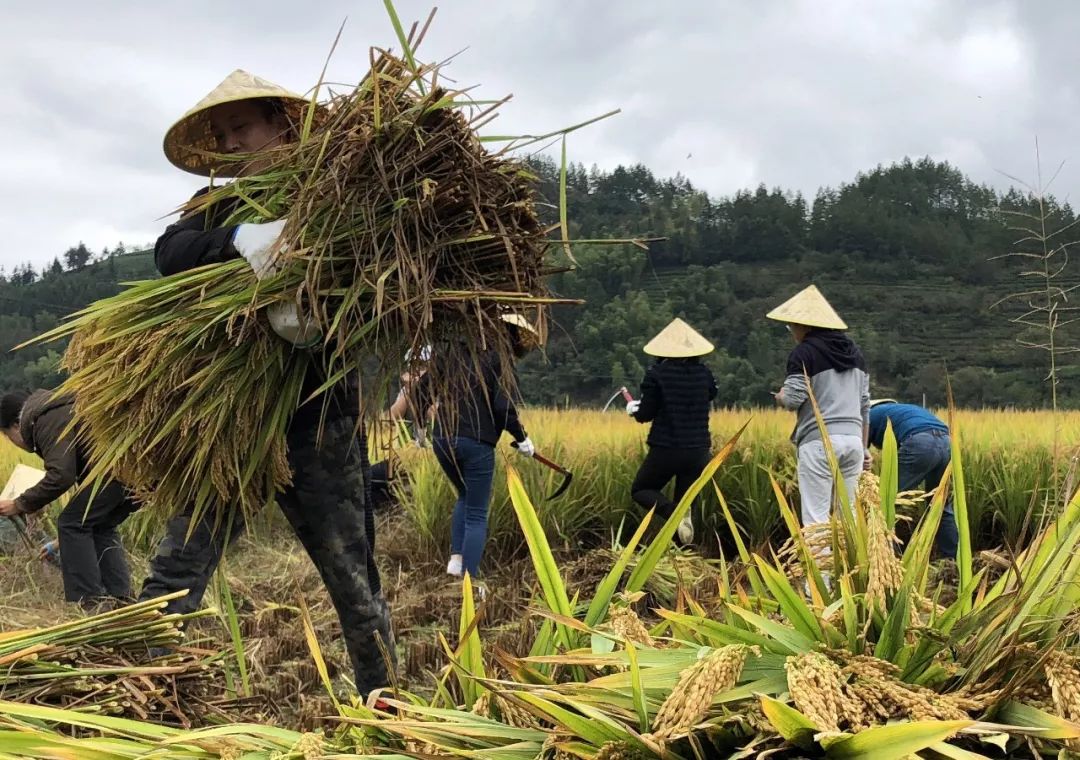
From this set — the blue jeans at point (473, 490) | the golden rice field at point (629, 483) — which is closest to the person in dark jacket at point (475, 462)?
the blue jeans at point (473, 490)

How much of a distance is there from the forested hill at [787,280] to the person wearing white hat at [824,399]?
532 inches

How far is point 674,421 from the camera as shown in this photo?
5.34m

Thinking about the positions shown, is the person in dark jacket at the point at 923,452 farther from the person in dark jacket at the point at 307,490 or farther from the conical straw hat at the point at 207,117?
the conical straw hat at the point at 207,117

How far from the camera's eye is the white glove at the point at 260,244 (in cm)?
186

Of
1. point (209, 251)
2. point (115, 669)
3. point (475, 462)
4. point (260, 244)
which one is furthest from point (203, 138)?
point (475, 462)

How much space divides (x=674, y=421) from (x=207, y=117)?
3.53 meters

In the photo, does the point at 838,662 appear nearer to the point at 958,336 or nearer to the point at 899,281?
the point at 958,336

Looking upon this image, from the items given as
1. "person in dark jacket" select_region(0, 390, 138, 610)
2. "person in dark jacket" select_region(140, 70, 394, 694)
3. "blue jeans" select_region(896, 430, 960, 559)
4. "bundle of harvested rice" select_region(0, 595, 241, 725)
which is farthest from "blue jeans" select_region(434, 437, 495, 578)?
"bundle of harvested rice" select_region(0, 595, 241, 725)

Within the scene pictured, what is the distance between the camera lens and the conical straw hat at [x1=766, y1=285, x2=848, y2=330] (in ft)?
15.3

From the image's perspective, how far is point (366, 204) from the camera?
1.82 m

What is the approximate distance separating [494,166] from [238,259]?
65 centimetres

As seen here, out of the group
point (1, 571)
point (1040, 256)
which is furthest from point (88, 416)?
point (1, 571)

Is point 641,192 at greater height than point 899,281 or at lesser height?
greater

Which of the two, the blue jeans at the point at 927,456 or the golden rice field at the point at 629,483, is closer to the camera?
the blue jeans at the point at 927,456
